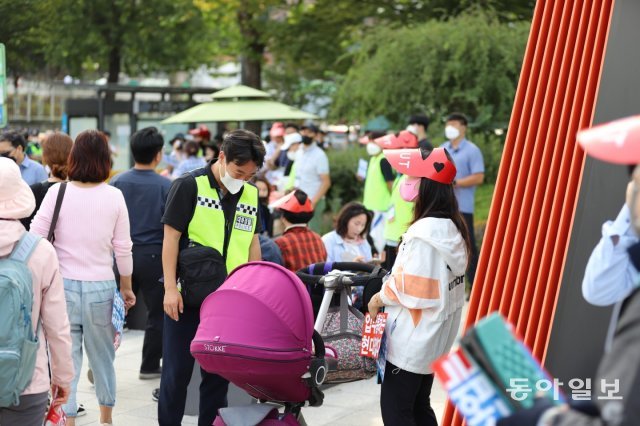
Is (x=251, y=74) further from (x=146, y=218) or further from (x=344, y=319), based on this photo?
(x=344, y=319)

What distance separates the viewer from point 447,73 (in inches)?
705

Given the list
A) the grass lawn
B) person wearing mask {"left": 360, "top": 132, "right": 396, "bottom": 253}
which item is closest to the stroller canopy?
person wearing mask {"left": 360, "top": 132, "right": 396, "bottom": 253}

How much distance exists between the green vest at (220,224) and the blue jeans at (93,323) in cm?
84

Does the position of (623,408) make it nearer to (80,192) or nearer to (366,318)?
(366,318)

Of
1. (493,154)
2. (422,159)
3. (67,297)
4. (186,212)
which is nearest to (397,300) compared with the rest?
(422,159)

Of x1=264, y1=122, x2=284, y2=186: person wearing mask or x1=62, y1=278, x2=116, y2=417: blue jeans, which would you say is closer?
x1=62, y1=278, x2=116, y2=417: blue jeans

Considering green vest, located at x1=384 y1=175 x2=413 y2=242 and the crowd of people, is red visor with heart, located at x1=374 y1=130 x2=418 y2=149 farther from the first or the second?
the crowd of people

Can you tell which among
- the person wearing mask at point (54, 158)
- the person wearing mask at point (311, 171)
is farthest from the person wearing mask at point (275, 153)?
the person wearing mask at point (54, 158)

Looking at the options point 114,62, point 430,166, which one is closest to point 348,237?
point 430,166

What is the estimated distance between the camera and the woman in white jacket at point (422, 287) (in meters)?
5.11

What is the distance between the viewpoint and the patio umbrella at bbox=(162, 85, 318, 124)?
15.7 metres

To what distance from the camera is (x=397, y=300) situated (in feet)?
16.9

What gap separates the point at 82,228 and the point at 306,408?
2114mm

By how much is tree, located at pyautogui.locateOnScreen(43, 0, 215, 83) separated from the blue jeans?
1862cm
